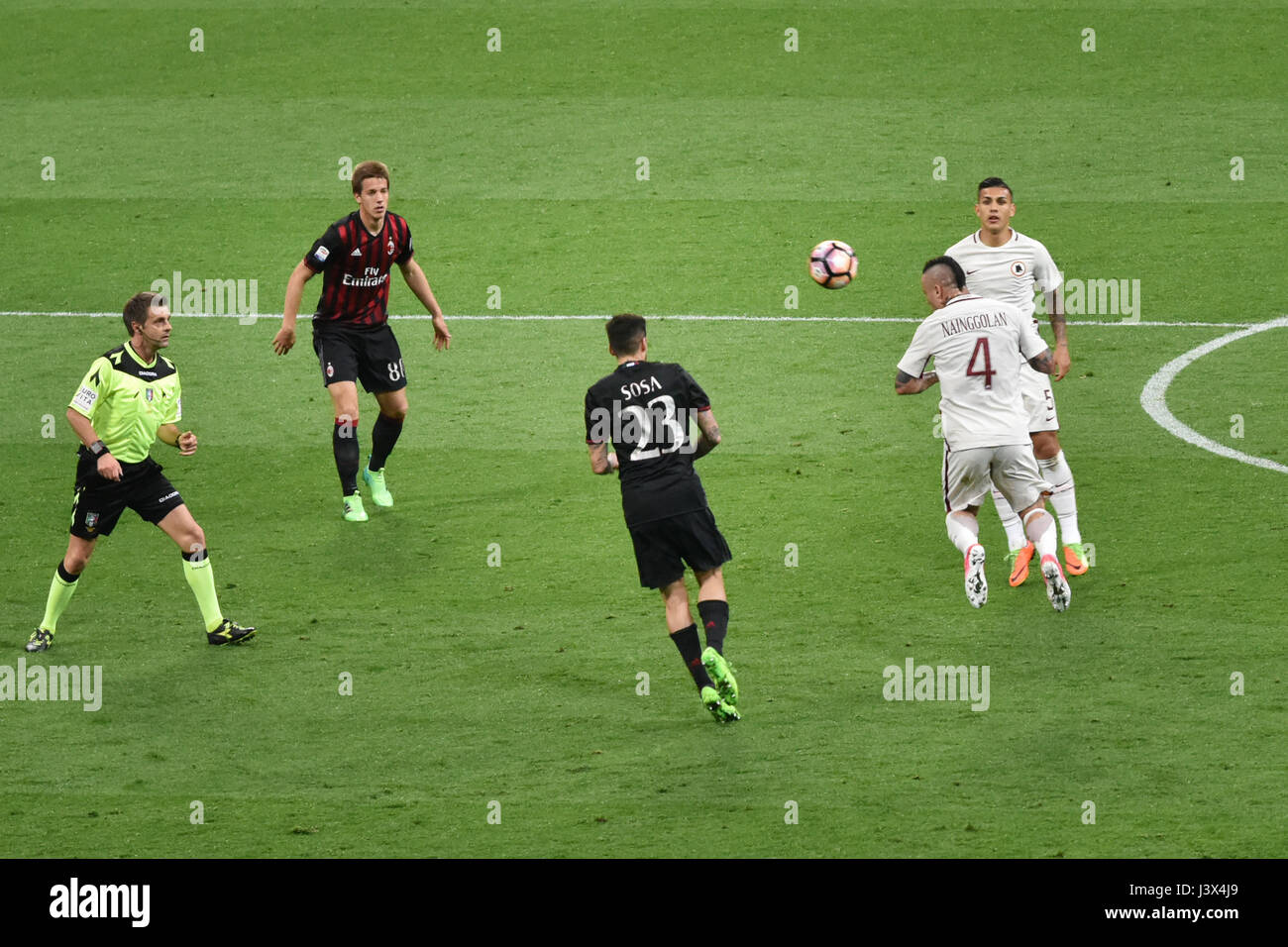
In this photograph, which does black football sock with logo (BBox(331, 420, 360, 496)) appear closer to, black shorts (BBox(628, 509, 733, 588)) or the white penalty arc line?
black shorts (BBox(628, 509, 733, 588))

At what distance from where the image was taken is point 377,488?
41.2 feet

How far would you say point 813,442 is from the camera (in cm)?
1354

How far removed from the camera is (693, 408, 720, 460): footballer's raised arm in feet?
29.5

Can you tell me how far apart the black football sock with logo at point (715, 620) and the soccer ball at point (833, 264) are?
3.39 m

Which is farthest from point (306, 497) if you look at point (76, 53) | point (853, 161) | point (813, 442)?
point (76, 53)

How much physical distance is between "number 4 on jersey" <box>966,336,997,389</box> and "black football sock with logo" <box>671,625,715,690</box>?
222 centimetres

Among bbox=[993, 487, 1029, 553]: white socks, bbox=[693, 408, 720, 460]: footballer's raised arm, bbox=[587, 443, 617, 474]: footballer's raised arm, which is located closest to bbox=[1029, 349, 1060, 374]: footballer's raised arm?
bbox=[993, 487, 1029, 553]: white socks

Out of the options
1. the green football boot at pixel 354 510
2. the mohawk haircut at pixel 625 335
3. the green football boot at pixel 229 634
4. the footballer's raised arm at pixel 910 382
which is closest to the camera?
the mohawk haircut at pixel 625 335

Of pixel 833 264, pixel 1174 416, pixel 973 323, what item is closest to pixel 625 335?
pixel 973 323

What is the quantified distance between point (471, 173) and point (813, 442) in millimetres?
7675

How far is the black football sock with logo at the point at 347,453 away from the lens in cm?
1212

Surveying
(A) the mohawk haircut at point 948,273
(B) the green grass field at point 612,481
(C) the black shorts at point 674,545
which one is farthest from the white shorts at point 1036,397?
(C) the black shorts at point 674,545

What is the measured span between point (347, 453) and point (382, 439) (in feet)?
1.38

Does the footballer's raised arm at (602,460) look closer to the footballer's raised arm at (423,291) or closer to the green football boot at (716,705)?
the green football boot at (716,705)
